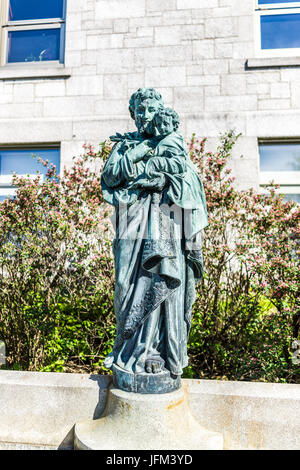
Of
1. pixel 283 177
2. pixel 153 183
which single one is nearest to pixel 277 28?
pixel 283 177

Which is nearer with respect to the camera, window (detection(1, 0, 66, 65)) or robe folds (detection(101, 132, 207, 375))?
robe folds (detection(101, 132, 207, 375))

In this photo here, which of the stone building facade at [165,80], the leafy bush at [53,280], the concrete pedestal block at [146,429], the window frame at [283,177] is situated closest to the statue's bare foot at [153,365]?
the concrete pedestal block at [146,429]

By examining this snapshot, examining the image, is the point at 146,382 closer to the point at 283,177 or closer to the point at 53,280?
the point at 53,280

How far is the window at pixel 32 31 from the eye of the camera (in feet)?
22.4

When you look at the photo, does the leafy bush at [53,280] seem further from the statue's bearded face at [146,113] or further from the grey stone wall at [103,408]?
the statue's bearded face at [146,113]

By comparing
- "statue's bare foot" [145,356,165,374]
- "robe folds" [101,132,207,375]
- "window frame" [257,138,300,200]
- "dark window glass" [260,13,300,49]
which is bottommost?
"statue's bare foot" [145,356,165,374]

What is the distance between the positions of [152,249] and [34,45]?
611 cm

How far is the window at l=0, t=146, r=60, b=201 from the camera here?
644 centimetres

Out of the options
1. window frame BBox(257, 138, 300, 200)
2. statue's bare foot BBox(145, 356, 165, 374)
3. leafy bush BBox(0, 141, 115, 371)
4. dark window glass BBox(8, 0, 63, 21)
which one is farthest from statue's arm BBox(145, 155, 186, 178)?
dark window glass BBox(8, 0, 63, 21)

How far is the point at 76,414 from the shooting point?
107 inches

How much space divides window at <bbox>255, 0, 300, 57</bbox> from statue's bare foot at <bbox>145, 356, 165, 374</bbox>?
5570mm

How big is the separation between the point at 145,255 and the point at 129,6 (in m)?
5.45

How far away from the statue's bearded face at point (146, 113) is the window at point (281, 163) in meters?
3.76

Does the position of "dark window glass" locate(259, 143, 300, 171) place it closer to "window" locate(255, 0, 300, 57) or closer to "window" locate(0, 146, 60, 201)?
"window" locate(255, 0, 300, 57)
